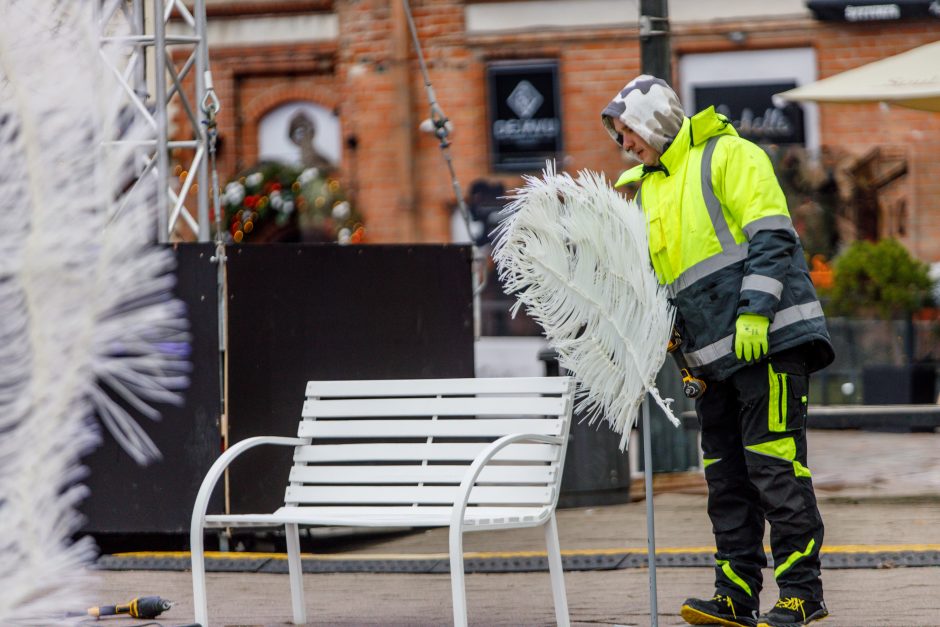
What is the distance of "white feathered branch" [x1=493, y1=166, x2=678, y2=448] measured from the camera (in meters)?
3.93

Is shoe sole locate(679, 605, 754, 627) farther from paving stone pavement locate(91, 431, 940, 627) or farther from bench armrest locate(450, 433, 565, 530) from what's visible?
bench armrest locate(450, 433, 565, 530)

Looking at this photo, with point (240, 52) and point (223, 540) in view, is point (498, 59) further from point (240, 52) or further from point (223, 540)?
point (223, 540)

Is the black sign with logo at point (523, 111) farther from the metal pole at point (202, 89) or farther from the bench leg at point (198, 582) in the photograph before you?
the bench leg at point (198, 582)

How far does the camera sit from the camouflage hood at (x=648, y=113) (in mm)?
4156

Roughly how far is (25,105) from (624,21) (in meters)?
15.3

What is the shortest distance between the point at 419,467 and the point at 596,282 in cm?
108

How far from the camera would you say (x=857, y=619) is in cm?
452

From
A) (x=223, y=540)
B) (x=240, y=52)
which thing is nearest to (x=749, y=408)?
(x=223, y=540)

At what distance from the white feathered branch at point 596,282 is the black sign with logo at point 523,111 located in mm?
11978

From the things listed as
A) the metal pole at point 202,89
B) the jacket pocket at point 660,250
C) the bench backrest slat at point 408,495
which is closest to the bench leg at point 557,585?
the bench backrest slat at point 408,495

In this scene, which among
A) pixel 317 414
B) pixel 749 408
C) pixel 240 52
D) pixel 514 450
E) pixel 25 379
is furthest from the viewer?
pixel 240 52

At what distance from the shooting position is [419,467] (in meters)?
4.71

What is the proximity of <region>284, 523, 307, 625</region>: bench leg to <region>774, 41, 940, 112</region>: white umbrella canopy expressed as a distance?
5463mm

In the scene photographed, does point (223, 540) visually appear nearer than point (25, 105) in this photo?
No
